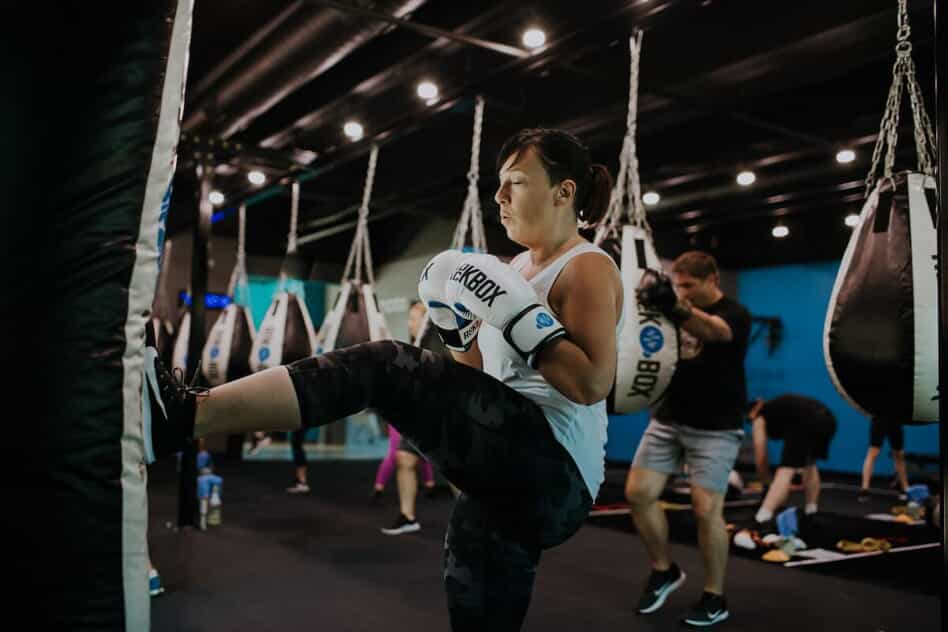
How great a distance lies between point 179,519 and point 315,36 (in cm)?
313

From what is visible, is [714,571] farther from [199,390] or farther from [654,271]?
[199,390]

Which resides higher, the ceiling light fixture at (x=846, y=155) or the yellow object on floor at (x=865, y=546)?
the ceiling light fixture at (x=846, y=155)

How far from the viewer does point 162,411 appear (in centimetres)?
124

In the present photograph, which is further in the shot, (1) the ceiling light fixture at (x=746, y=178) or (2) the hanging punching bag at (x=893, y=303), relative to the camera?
(1) the ceiling light fixture at (x=746, y=178)

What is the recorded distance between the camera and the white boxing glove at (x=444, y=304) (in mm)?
1729

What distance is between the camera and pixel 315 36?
452 centimetres

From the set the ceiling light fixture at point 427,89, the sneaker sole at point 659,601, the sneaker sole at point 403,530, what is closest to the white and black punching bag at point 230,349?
the sneaker sole at point 403,530

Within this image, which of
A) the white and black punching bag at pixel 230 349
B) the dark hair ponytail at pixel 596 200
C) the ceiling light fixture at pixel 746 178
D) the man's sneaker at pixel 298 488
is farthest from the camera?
the man's sneaker at pixel 298 488

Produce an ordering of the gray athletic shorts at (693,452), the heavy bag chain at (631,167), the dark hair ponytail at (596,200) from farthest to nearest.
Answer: the gray athletic shorts at (693,452)
the heavy bag chain at (631,167)
the dark hair ponytail at (596,200)

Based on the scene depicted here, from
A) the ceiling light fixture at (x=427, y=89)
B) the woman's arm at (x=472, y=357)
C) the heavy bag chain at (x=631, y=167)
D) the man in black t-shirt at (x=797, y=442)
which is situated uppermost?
the ceiling light fixture at (x=427, y=89)

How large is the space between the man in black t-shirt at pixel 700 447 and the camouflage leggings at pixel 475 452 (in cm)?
174

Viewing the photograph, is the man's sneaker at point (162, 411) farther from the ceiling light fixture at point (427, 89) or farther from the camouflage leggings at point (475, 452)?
the ceiling light fixture at point (427, 89)

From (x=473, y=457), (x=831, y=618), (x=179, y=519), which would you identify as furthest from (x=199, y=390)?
(x=179, y=519)

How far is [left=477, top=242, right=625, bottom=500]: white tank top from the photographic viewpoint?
1.64m
